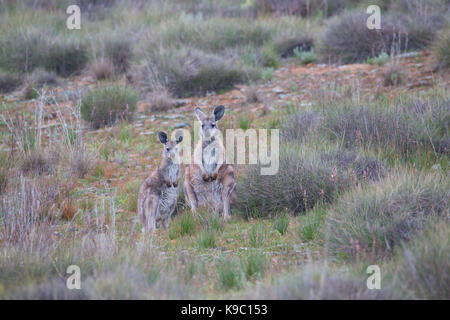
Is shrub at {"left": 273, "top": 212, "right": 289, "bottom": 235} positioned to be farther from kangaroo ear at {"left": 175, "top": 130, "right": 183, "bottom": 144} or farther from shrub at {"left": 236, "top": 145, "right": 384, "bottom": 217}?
kangaroo ear at {"left": 175, "top": 130, "right": 183, "bottom": 144}

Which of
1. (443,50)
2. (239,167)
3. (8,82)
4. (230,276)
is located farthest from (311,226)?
(8,82)

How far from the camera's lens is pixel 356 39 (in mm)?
11383

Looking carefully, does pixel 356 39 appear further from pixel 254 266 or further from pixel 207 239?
pixel 254 266

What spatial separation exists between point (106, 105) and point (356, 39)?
536 cm

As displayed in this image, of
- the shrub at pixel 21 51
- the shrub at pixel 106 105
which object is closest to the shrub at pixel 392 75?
the shrub at pixel 106 105

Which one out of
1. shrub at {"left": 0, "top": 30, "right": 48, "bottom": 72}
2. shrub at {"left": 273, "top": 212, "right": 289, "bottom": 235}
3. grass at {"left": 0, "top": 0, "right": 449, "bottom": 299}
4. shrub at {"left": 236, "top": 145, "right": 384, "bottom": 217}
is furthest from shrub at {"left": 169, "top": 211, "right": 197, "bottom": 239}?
→ shrub at {"left": 0, "top": 30, "right": 48, "bottom": 72}

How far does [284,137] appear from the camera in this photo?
7.68m

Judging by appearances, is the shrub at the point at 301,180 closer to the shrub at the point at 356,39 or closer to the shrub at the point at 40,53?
the shrub at the point at 356,39

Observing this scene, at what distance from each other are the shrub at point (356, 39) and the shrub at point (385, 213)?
6.44 metres

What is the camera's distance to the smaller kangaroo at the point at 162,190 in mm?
6266

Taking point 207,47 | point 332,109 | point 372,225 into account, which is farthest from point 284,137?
point 207,47

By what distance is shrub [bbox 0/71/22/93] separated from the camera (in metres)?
11.8
